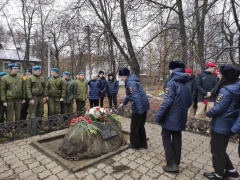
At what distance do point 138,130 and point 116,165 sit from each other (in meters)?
1.02

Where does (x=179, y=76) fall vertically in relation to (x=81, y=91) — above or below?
above

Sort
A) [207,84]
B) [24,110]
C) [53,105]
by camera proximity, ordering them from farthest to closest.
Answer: [53,105]
[24,110]
[207,84]

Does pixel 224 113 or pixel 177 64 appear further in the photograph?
pixel 177 64

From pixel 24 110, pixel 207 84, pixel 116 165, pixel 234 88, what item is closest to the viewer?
pixel 234 88

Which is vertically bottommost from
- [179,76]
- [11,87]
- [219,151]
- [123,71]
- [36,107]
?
[219,151]

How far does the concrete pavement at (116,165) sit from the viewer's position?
3.53m

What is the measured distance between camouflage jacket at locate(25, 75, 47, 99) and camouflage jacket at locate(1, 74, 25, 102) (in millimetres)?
210

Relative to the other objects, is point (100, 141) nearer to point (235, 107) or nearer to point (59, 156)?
point (59, 156)

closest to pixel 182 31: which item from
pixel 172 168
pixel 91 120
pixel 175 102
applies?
pixel 175 102

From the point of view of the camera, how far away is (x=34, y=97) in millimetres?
6152

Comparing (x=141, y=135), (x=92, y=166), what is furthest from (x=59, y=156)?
(x=141, y=135)

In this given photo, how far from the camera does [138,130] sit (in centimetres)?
461

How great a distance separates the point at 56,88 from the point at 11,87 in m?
1.35

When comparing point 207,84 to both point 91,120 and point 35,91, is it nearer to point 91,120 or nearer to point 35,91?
point 91,120
